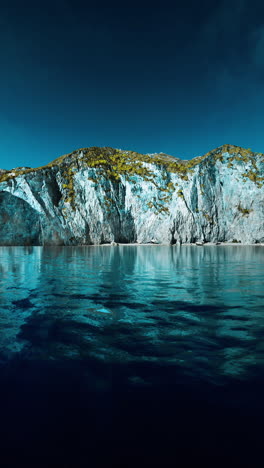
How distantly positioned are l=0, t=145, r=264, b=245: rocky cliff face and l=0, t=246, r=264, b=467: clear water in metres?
66.5

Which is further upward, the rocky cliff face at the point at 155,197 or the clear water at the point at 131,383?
the rocky cliff face at the point at 155,197

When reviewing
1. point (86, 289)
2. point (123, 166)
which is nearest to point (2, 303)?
point (86, 289)

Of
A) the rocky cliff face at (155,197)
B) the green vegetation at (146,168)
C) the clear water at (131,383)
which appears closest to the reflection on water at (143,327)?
the clear water at (131,383)

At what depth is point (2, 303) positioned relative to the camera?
9.93 meters

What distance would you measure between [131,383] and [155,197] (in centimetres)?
8117

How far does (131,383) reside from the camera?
A: 4.57 metres

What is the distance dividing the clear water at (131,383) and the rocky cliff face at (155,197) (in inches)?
2620

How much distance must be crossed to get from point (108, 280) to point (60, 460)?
41.6ft

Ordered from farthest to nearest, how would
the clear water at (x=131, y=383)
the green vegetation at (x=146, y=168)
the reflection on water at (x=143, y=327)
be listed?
1. the green vegetation at (x=146, y=168)
2. the reflection on water at (x=143, y=327)
3. the clear water at (x=131, y=383)

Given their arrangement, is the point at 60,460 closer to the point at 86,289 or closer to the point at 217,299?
the point at 217,299

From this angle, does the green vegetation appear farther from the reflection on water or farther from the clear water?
the clear water

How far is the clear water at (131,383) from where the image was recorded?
321 cm

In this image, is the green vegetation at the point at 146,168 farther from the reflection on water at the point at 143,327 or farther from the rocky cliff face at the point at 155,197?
the reflection on water at the point at 143,327

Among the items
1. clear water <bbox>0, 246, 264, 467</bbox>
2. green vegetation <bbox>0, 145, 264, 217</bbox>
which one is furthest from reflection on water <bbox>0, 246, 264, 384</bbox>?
green vegetation <bbox>0, 145, 264, 217</bbox>
